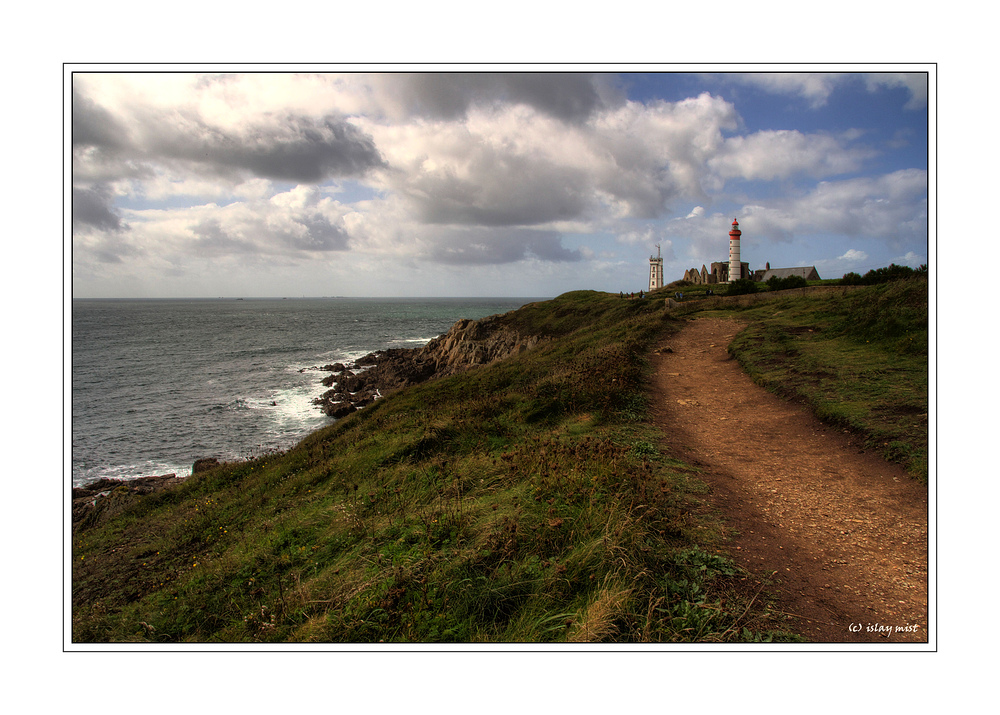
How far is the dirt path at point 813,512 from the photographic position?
13.3ft

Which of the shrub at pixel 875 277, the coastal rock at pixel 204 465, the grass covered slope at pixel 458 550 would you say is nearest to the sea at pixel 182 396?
the coastal rock at pixel 204 465

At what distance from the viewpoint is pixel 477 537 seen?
4910 mm

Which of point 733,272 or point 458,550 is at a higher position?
point 733,272

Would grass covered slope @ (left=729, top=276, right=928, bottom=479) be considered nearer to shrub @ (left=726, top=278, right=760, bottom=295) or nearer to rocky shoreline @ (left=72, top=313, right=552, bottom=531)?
shrub @ (left=726, top=278, right=760, bottom=295)

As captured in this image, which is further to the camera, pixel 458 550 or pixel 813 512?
pixel 813 512

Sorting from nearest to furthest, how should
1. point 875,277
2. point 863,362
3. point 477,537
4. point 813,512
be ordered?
point 477,537 < point 813,512 < point 863,362 < point 875,277

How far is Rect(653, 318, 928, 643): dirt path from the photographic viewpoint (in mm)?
4055

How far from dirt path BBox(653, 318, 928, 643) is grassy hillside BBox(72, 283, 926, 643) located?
45 centimetres

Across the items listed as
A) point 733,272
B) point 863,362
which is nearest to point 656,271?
point 733,272

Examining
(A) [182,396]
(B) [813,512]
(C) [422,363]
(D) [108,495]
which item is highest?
(C) [422,363]

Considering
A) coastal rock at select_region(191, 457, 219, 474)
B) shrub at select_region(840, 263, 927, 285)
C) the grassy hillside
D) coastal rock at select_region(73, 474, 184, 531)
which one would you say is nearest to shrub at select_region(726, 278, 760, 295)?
shrub at select_region(840, 263, 927, 285)

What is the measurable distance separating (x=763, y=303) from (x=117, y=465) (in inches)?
1491

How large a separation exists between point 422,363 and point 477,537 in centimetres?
4392

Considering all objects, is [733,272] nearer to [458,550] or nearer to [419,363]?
[419,363]
